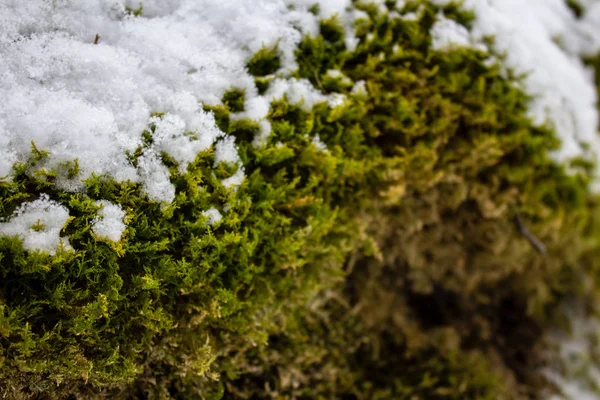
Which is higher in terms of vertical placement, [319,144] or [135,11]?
[135,11]

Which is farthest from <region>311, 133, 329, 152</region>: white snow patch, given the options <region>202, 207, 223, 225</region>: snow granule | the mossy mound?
<region>202, 207, 223, 225</region>: snow granule

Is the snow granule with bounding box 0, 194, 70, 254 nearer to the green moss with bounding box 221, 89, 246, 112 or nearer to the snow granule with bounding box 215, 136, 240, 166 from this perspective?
the snow granule with bounding box 215, 136, 240, 166

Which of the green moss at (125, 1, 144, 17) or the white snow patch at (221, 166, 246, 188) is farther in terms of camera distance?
the green moss at (125, 1, 144, 17)

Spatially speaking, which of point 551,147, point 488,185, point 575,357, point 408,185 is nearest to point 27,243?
point 408,185

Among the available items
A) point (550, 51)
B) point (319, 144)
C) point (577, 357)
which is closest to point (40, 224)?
point (319, 144)

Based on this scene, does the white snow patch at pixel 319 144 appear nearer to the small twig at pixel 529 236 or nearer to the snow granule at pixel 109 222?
the snow granule at pixel 109 222

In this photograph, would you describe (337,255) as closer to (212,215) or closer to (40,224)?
(212,215)

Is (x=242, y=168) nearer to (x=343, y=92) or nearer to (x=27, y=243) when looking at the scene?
(x=343, y=92)
